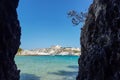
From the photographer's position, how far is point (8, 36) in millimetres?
13008

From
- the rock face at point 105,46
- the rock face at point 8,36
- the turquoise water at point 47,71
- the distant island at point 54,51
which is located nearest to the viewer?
the rock face at point 105,46

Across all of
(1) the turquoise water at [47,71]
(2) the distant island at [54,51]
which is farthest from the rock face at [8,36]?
(2) the distant island at [54,51]

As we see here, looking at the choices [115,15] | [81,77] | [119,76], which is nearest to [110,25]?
[115,15]

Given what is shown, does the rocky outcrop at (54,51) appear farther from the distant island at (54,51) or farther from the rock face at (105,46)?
the rock face at (105,46)

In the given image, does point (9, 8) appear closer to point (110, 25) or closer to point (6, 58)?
point (6, 58)

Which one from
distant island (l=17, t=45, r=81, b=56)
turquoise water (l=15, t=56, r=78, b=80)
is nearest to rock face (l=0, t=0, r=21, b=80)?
turquoise water (l=15, t=56, r=78, b=80)

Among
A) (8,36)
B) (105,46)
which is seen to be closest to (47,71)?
(8,36)

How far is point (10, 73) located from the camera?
13.3m

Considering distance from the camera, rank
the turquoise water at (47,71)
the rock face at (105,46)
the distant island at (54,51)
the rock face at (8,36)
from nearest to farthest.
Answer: the rock face at (105,46) < the rock face at (8,36) < the turquoise water at (47,71) < the distant island at (54,51)

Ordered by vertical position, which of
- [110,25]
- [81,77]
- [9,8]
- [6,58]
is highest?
[9,8]

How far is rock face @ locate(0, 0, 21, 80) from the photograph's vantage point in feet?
39.8

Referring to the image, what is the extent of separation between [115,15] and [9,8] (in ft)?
15.5

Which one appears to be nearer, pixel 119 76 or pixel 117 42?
pixel 119 76

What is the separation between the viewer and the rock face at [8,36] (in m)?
12.1
